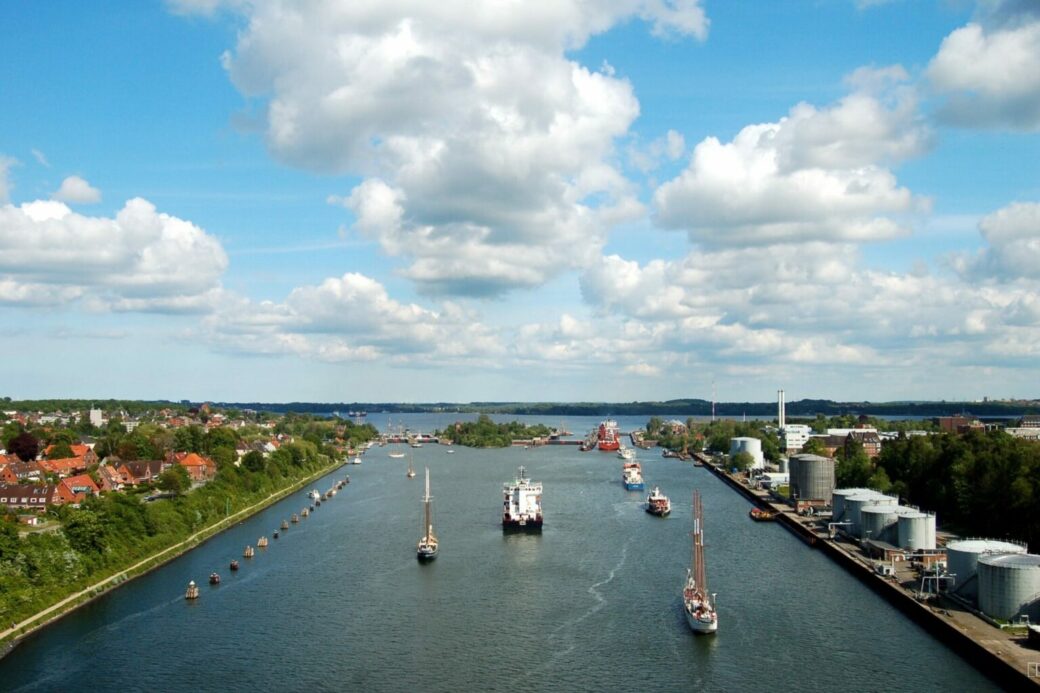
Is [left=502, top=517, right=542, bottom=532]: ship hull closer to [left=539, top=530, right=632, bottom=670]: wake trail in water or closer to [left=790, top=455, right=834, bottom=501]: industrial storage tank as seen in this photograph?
[left=539, top=530, right=632, bottom=670]: wake trail in water

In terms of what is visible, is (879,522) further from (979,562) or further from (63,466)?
(63,466)

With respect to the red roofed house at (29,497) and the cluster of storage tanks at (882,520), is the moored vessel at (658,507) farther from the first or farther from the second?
the red roofed house at (29,497)

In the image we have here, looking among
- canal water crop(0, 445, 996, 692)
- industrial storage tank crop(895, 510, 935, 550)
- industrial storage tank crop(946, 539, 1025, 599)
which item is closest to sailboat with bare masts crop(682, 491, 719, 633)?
canal water crop(0, 445, 996, 692)

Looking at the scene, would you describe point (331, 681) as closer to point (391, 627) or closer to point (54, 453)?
point (391, 627)

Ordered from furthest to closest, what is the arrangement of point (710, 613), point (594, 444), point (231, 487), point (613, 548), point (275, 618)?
point (594, 444) → point (231, 487) → point (613, 548) → point (275, 618) → point (710, 613)

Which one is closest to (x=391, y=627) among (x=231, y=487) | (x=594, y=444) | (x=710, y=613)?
(x=710, y=613)

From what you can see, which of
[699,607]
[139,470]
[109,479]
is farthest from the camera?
[139,470]

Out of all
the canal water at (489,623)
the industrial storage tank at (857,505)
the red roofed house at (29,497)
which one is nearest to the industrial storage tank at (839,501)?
the industrial storage tank at (857,505)

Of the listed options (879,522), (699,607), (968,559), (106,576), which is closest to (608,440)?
(879,522)
